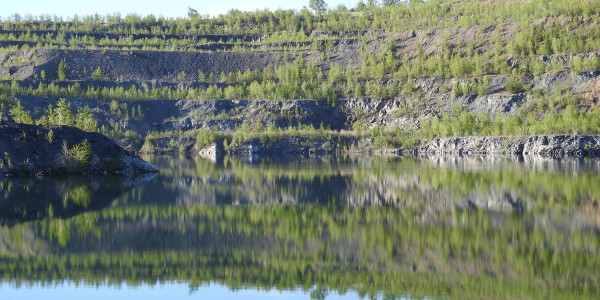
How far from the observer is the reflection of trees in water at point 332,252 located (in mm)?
22844

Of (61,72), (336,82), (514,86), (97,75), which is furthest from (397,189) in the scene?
(61,72)

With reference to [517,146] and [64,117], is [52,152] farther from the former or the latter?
[517,146]

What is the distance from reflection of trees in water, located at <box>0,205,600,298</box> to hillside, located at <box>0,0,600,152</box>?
97.1m

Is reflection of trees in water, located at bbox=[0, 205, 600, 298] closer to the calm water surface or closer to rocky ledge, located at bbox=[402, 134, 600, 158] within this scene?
the calm water surface

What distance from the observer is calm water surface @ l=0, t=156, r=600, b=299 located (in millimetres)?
22406

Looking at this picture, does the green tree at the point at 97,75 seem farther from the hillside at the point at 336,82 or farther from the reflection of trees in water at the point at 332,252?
the reflection of trees in water at the point at 332,252

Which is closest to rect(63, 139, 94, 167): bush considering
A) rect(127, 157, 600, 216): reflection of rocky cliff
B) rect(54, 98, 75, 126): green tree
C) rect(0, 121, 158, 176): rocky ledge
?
Result: rect(0, 121, 158, 176): rocky ledge

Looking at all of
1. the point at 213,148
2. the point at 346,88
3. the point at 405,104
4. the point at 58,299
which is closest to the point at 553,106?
the point at 405,104

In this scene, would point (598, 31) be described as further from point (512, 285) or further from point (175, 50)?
point (512, 285)

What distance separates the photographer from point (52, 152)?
221 ft

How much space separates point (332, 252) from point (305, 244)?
1.78m

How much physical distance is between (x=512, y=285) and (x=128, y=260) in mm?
12873

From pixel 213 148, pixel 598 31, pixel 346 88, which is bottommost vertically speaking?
pixel 213 148

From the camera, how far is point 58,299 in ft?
70.5
